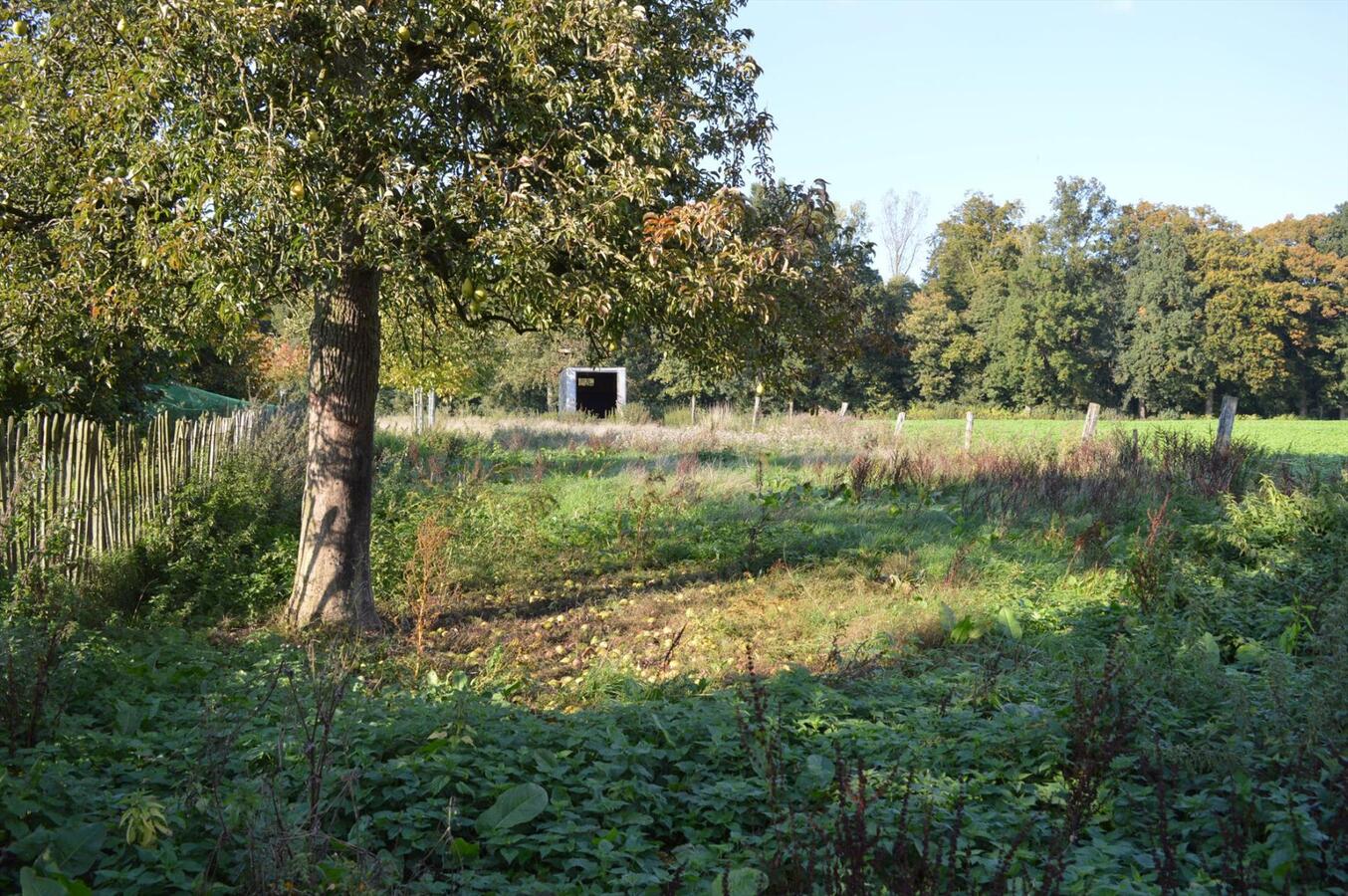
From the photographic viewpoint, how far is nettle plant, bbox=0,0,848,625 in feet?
21.6

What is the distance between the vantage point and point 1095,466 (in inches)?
579

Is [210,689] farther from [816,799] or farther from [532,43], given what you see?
[532,43]

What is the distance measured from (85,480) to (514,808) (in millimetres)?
7267

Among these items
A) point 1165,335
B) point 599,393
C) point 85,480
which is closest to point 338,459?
point 85,480

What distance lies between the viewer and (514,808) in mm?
3723

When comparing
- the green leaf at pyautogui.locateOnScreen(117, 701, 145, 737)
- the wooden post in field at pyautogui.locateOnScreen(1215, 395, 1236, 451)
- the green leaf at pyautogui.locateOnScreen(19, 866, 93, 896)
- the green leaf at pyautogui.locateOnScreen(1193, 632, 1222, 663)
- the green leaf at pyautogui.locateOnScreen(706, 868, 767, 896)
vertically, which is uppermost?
the wooden post in field at pyautogui.locateOnScreen(1215, 395, 1236, 451)

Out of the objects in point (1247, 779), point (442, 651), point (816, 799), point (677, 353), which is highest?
point (677, 353)

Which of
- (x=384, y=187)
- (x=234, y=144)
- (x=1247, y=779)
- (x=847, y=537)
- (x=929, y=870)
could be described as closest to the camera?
(x=929, y=870)

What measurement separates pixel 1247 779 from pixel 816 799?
1.67 m

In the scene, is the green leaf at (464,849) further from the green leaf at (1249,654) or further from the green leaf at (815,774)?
the green leaf at (1249,654)

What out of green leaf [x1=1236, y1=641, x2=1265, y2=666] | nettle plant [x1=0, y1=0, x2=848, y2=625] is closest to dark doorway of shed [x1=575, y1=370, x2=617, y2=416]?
nettle plant [x1=0, y1=0, x2=848, y2=625]

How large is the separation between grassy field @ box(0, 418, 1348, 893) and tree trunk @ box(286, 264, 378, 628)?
0.57 m

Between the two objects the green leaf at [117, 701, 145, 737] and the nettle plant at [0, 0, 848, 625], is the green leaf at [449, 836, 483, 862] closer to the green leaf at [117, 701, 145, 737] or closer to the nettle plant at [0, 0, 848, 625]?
the green leaf at [117, 701, 145, 737]

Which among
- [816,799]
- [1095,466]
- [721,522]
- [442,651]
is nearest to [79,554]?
[442,651]
